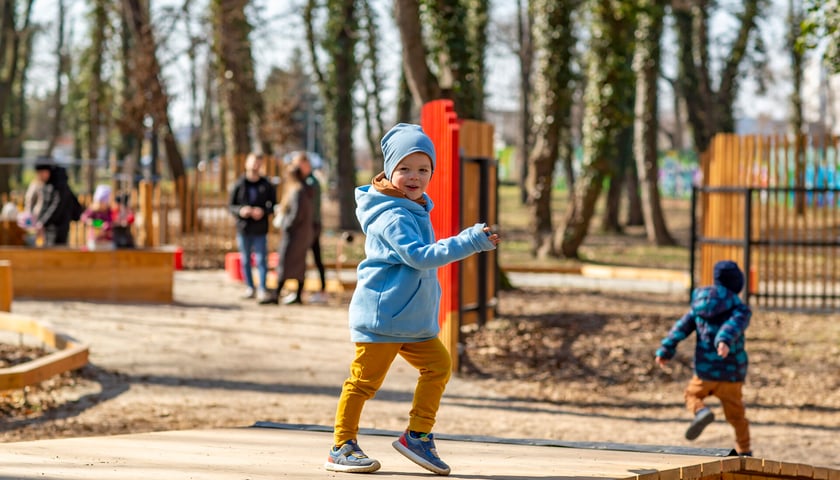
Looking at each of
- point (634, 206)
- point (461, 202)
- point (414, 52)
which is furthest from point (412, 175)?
point (634, 206)

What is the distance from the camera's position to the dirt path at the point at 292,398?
29.7 feet

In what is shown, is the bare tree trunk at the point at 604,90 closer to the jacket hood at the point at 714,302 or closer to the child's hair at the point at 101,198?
the child's hair at the point at 101,198

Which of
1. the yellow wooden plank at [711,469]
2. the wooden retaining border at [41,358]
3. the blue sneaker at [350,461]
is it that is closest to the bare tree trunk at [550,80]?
the wooden retaining border at [41,358]

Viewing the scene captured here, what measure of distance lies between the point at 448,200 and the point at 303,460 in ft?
20.0

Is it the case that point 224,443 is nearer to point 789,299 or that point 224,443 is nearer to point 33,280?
point 33,280

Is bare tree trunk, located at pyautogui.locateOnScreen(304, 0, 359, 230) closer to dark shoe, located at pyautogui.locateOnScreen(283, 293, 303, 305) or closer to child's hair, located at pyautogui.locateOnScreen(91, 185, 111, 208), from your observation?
child's hair, located at pyautogui.locateOnScreen(91, 185, 111, 208)

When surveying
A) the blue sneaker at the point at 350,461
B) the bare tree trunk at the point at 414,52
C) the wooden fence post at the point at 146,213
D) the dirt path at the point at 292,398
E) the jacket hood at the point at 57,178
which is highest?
the bare tree trunk at the point at 414,52

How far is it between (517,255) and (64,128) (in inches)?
2478

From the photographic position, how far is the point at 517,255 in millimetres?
26000

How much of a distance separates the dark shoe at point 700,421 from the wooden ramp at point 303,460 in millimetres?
1965

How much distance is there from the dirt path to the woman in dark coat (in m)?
1.61

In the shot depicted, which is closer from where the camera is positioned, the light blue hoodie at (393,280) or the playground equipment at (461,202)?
the light blue hoodie at (393,280)

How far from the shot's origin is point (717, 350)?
7.85 m

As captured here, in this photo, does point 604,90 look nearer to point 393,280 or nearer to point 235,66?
point 235,66
